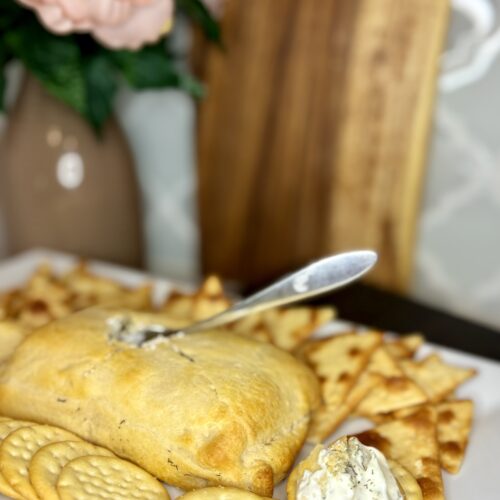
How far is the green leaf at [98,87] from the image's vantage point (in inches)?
58.3

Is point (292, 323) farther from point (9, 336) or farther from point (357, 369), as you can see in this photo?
point (9, 336)

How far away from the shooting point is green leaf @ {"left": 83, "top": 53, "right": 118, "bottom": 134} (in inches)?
58.3

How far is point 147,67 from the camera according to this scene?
1.51 m

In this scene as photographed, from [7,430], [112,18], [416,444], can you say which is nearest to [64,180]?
[112,18]

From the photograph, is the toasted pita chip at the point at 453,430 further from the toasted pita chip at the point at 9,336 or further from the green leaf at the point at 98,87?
the green leaf at the point at 98,87

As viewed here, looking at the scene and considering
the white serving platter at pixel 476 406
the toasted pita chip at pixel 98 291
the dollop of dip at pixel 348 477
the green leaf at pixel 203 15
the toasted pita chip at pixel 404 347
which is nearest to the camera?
the dollop of dip at pixel 348 477

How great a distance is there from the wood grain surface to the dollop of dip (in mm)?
742

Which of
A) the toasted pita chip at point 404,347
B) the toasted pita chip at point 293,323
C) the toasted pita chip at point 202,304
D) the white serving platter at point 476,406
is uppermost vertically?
the toasted pita chip at point 202,304

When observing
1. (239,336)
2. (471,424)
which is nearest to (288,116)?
(239,336)

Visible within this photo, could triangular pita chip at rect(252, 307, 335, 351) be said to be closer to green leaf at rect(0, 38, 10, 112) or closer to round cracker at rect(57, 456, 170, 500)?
round cracker at rect(57, 456, 170, 500)

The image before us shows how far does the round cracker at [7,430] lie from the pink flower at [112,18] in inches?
25.8

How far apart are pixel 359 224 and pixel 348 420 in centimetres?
60

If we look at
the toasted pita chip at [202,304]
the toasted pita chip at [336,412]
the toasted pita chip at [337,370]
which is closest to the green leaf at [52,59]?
the toasted pita chip at [202,304]

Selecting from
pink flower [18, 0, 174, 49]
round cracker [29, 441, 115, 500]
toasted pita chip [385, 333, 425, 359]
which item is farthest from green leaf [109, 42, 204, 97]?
round cracker [29, 441, 115, 500]
